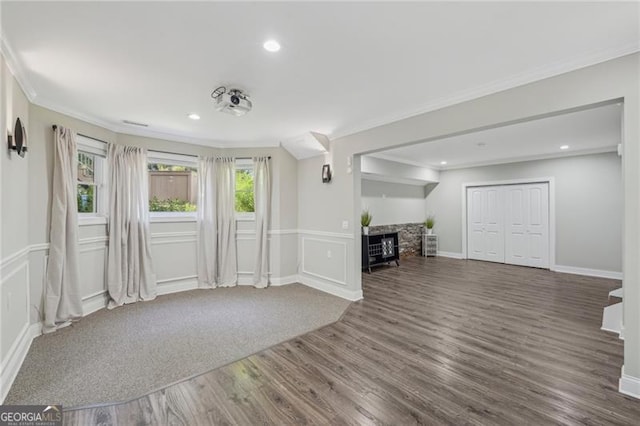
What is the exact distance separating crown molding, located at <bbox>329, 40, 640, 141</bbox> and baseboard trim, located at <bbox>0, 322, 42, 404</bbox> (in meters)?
4.27

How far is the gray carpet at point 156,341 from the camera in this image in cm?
217

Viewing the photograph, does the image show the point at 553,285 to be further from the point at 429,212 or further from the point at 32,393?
the point at 32,393

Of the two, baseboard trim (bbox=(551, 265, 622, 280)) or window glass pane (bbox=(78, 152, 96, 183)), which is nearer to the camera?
window glass pane (bbox=(78, 152, 96, 183))

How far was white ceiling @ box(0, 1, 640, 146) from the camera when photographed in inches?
67.8

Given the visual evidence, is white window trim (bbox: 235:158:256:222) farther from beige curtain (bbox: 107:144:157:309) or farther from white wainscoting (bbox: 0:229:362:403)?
beige curtain (bbox: 107:144:157:309)

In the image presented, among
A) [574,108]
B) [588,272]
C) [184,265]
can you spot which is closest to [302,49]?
[574,108]

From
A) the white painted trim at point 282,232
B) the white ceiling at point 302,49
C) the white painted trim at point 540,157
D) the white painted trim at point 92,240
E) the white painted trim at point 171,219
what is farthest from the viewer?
the white painted trim at point 540,157

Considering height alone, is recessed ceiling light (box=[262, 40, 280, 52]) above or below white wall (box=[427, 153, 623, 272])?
above

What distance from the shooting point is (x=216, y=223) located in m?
4.85

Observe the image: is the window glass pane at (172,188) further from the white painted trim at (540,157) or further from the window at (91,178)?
the white painted trim at (540,157)

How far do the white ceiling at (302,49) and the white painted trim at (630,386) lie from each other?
2.37m

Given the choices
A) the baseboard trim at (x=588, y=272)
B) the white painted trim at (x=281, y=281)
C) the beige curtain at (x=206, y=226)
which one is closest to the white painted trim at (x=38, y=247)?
the beige curtain at (x=206, y=226)

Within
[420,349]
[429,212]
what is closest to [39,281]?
[420,349]

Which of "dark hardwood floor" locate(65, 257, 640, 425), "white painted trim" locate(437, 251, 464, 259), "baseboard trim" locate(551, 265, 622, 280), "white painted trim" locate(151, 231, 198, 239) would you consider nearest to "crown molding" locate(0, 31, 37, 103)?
"white painted trim" locate(151, 231, 198, 239)
